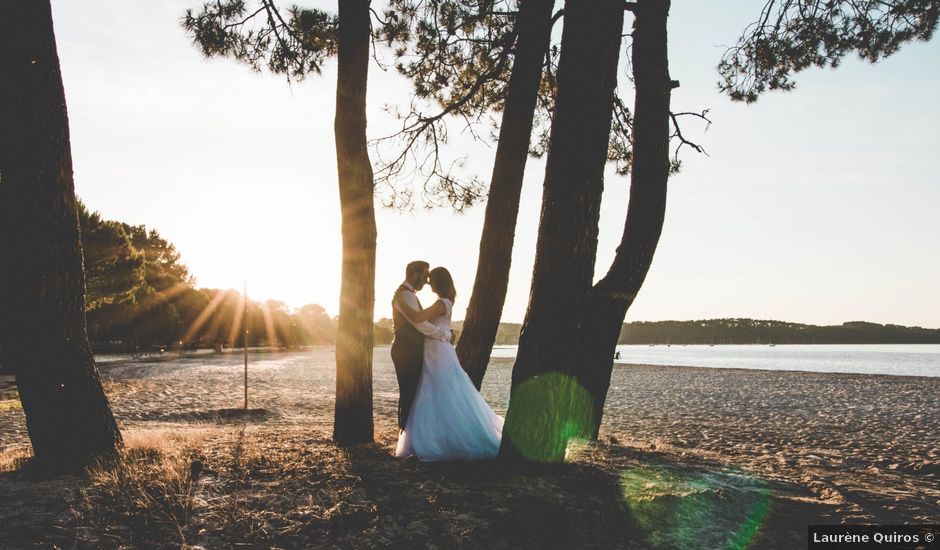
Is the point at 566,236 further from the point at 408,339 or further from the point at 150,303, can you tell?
the point at 150,303

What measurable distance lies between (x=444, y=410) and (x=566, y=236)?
80.4 inches

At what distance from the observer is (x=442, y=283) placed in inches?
232

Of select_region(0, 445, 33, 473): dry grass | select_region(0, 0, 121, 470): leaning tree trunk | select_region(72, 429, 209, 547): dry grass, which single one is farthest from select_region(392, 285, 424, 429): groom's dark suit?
select_region(0, 445, 33, 473): dry grass

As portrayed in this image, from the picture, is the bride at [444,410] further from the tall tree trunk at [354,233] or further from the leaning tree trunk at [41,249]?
the leaning tree trunk at [41,249]

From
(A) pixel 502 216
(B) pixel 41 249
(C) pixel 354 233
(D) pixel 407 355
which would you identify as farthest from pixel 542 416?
(B) pixel 41 249

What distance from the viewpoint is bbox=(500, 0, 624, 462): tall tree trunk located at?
4639 millimetres

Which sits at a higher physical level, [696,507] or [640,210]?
[640,210]

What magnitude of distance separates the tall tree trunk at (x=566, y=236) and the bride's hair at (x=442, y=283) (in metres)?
1.27

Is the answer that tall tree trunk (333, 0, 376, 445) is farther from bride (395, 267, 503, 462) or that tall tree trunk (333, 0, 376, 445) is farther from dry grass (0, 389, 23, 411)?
dry grass (0, 389, 23, 411)

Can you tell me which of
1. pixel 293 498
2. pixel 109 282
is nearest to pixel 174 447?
pixel 293 498

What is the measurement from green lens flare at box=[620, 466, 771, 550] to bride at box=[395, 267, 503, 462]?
1.36 m

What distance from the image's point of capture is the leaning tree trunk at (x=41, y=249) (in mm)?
4730

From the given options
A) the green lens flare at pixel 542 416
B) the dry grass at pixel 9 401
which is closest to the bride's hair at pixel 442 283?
the green lens flare at pixel 542 416

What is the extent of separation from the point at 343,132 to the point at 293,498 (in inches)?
143
